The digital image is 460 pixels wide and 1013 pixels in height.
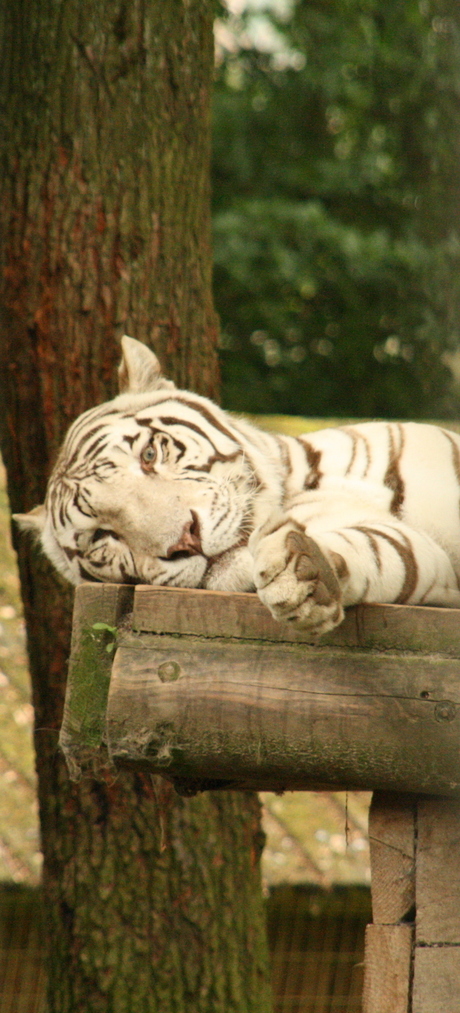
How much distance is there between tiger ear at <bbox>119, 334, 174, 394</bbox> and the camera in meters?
2.45

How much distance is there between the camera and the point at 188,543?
198cm

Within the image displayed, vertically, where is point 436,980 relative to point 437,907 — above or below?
below

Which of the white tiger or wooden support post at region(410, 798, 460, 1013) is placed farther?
the white tiger

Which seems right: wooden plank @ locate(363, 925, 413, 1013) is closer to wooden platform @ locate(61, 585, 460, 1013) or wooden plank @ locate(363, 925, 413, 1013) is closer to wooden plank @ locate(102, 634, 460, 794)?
wooden platform @ locate(61, 585, 460, 1013)

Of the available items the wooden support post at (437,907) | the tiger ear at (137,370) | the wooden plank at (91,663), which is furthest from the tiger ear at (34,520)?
the wooden support post at (437,907)

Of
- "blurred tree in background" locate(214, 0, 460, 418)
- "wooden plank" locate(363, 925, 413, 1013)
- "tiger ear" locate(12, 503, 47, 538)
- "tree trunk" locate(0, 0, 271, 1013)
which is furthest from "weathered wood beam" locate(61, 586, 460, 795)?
"blurred tree in background" locate(214, 0, 460, 418)

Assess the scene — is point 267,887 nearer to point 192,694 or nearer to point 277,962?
point 277,962

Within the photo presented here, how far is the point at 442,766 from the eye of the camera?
159 cm

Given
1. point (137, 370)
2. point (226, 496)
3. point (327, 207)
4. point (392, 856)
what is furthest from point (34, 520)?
point (327, 207)

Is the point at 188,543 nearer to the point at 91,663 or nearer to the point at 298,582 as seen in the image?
the point at 91,663

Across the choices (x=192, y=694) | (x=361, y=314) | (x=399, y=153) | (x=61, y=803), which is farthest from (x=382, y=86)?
(x=192, y=694)

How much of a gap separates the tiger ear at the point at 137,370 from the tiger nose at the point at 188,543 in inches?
23.0

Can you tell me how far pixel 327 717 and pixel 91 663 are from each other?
431 millimetres

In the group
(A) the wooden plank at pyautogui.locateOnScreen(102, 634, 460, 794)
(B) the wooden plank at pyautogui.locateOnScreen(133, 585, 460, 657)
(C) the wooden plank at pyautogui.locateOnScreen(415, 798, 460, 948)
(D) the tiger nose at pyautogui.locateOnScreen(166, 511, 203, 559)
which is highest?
(D) the tiger nose at pyautogui.locateOnScreen(166, 511, 203, 559)
